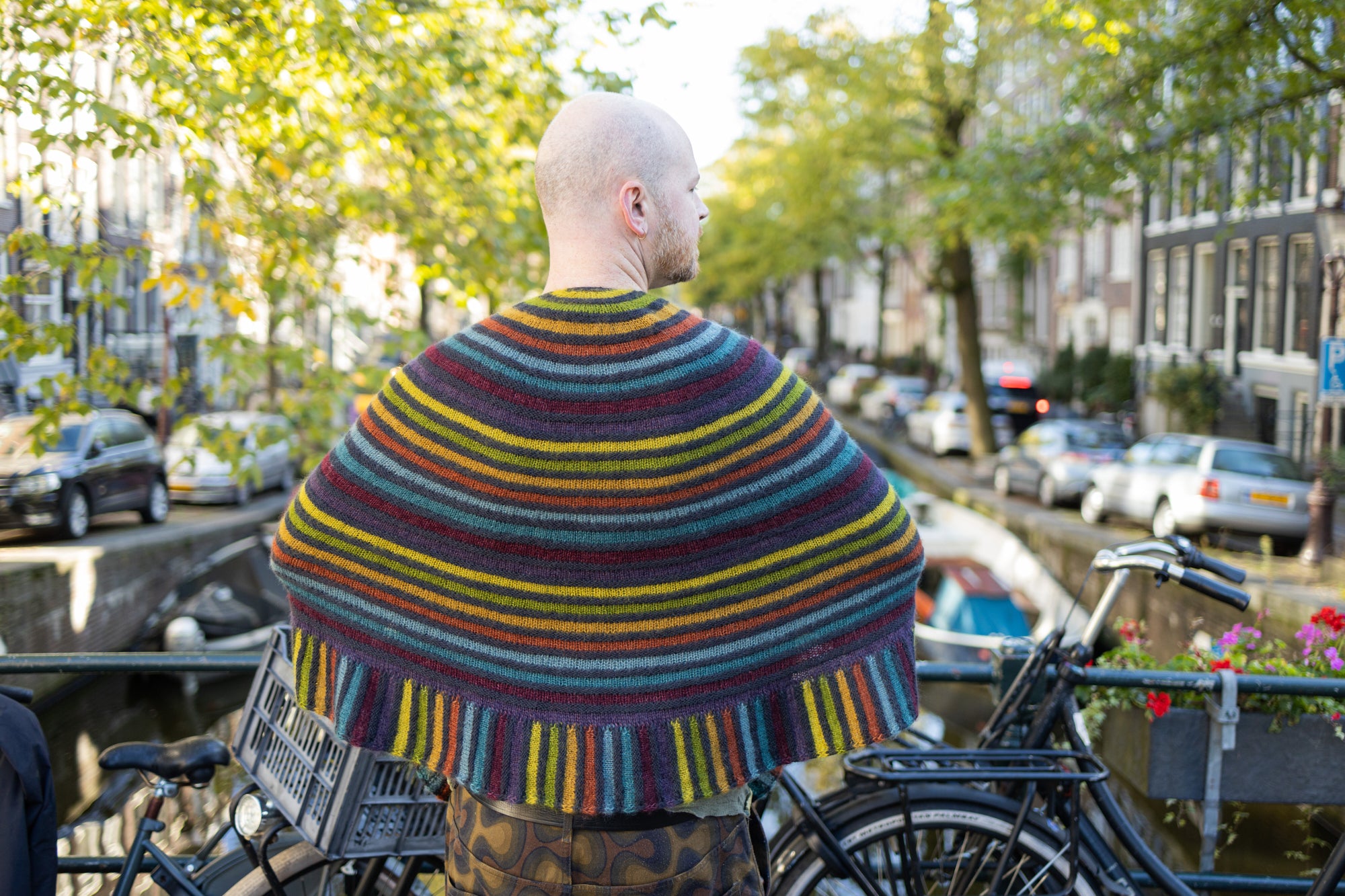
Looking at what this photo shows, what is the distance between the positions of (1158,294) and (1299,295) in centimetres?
848

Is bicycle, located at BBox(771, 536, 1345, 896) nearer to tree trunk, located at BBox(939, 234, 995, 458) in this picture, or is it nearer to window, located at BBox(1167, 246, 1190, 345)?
tree trunk, located at BBox(939, 234, 995, 458)

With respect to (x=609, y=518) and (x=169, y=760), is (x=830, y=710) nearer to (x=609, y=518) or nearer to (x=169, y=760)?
(x=609, y=518)

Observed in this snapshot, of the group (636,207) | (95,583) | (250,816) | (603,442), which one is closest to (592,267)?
(636,207)

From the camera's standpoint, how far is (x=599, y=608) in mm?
1343

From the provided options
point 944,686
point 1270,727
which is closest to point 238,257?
point 1270,727

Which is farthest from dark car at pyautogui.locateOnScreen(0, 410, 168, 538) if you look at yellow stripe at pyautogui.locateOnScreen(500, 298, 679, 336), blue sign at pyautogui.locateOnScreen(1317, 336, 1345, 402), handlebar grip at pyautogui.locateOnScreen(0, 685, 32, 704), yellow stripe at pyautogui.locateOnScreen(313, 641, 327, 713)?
blue sign at pyautogui.locateOnScreen(1317, 336, 1345, 402)

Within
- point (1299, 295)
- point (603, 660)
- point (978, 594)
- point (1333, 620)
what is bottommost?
point (978, 594)

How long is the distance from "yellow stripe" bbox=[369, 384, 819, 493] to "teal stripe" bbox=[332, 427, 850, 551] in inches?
1.3

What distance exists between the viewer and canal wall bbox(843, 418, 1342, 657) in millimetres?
9297

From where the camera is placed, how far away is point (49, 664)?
8.56ft

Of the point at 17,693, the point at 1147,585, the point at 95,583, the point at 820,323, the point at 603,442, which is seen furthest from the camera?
the point at 820,323

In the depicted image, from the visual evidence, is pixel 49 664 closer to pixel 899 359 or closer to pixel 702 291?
pixel 899 359

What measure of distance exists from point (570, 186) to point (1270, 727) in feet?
7.48

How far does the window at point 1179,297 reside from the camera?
2328 centimetres
